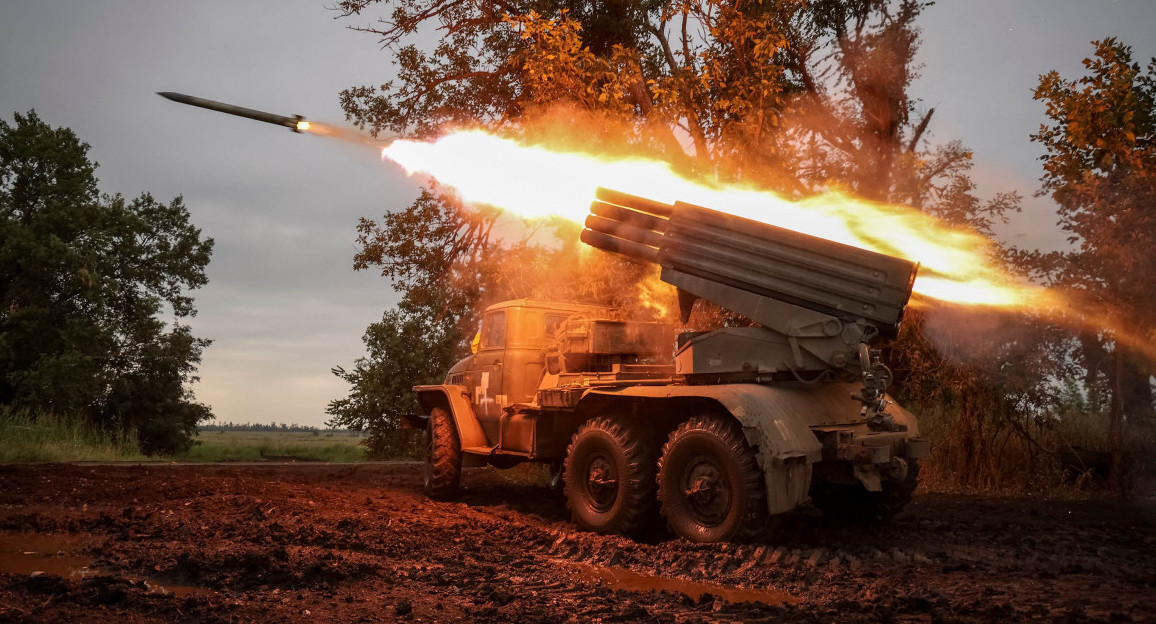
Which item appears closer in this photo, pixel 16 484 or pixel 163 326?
pixel 16 484

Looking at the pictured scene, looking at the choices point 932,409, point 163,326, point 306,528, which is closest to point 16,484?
point 306,528

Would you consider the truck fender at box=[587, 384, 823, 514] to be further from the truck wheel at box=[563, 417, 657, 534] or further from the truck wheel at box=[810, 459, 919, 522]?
the truck wheel at box=[810, 459, 919, 522]

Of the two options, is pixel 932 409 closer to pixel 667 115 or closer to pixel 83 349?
pixel 667 115

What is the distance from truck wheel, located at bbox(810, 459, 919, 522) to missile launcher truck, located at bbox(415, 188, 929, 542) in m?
0.02

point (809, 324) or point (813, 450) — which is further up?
point (809, 324)

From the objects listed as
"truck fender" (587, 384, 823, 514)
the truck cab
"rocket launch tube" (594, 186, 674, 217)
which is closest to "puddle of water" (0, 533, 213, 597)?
"truck fender" (587, 384, 823, 514)

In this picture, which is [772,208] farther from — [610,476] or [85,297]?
[85,297]

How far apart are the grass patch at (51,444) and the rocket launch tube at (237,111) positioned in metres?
9.98

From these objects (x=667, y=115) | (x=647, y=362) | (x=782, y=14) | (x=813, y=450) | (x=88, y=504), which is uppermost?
(x=782, y=14)

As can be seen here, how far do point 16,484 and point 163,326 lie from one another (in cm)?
2062

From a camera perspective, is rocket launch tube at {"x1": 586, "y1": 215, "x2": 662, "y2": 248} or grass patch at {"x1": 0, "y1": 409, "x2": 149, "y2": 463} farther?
grass patch at {"x1": 0, "y1": 409, "x2": 149, "y2": 463}

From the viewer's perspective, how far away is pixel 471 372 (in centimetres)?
1309

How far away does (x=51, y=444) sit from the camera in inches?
804

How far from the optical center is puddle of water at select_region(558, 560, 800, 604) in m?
7.04
